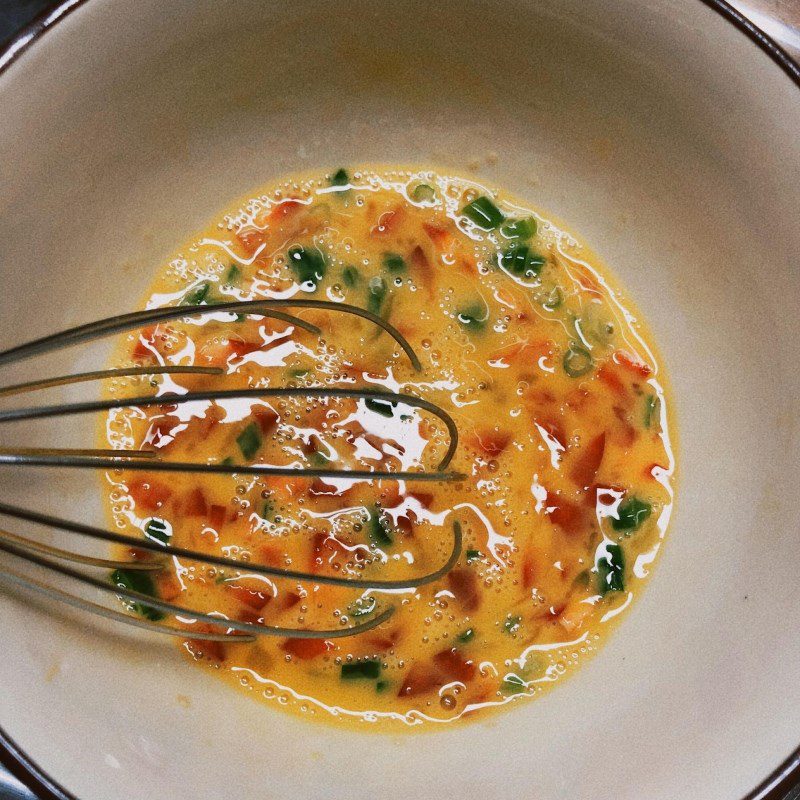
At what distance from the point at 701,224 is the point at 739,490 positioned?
0.29m

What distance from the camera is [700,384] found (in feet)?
2.93

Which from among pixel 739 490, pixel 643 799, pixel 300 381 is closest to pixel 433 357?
pixel 300 381

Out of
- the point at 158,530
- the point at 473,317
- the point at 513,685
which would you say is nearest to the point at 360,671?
the point at 513,685

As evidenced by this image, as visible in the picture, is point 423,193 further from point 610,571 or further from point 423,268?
point 610,571

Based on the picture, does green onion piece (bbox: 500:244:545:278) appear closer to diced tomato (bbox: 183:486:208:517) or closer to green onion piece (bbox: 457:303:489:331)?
green onion piece (bbox: 457:303:489:331)

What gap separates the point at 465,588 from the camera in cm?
86

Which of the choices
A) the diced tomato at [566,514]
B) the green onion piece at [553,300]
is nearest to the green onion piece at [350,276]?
the green onion piece at [553,300]

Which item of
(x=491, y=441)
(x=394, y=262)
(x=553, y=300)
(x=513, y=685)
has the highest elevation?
(x=394, y=262)

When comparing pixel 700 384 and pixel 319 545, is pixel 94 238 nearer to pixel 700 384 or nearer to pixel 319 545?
pixel 319 545

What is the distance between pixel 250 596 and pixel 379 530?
15 cm

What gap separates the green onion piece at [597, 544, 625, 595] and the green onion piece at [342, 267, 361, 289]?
412 millimetres

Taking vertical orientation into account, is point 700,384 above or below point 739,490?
above

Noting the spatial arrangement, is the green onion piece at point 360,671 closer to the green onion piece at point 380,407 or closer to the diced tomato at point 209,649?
the diced tomato at point 209,649

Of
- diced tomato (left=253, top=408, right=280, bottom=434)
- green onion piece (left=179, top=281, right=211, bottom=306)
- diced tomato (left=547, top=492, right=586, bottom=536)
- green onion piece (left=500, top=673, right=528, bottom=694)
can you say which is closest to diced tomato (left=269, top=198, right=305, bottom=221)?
green onion piece (left=179, top=281, right=211, bottom=306)
